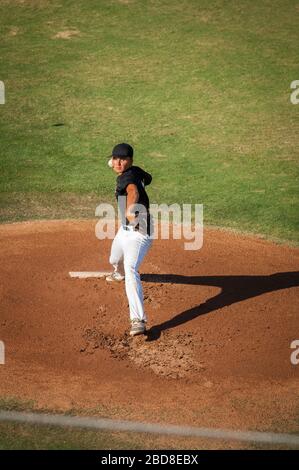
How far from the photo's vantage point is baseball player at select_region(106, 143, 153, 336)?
29.0ft

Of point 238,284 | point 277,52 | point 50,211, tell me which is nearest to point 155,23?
point 277,52

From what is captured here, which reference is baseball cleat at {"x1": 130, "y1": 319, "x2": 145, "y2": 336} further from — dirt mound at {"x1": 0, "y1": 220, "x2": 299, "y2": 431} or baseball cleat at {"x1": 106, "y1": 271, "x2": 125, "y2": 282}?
baseball cleat at {"x1": 106, "y1": 271, "x2": 125, "y2": 282}

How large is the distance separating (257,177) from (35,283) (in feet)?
20.1

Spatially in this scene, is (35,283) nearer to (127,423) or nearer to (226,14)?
(127,423)

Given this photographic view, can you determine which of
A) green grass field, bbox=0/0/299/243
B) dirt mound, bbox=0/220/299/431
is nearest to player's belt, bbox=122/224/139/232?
dirt mound, bbox=0/220/299/431

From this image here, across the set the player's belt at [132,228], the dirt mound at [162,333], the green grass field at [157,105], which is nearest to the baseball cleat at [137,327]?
the dirt mound at [162,333]

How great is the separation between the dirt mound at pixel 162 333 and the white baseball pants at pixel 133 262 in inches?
15.8

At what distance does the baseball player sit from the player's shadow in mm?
843

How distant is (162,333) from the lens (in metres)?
9.02

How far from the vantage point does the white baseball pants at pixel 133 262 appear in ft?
29.0

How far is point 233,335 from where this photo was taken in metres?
9.04

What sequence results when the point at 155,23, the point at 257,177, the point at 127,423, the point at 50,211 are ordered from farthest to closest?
the point at 155,23 < the point at 257,177 < the point at 50,211 < the point at 127,423

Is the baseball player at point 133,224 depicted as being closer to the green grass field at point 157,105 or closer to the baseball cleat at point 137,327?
the baseball cleat at point 137,327
